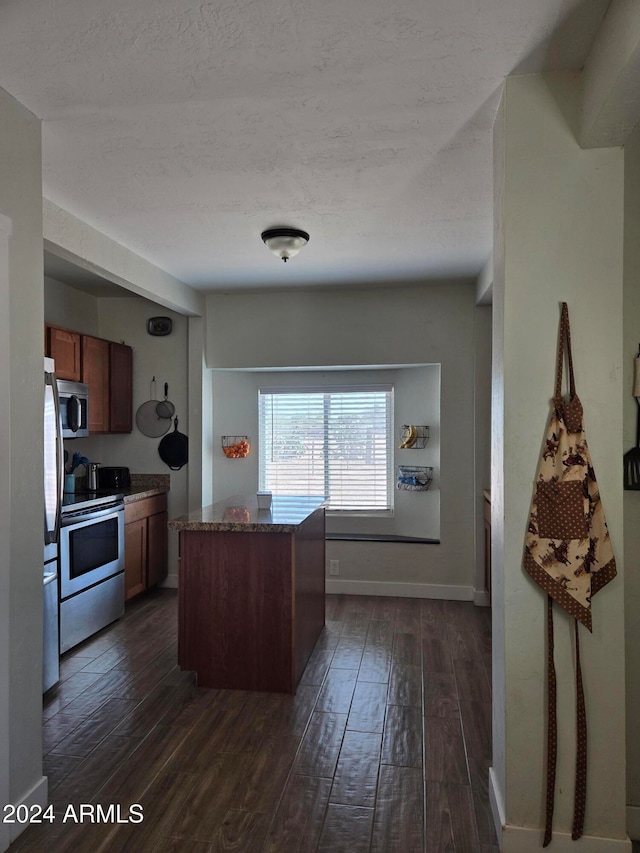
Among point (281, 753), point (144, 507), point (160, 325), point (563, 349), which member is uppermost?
point (160, 325)

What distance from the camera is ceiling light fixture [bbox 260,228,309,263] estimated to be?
11.0 feet

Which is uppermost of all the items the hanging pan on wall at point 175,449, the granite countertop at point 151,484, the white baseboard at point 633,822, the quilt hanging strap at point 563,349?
the quilt hanging strap at point 563,349

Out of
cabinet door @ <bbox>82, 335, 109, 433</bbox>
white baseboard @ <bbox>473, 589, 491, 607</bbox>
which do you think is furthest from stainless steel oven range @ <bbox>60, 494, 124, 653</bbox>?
white baseboard @ <bbox>473, 589, 491, 607</bbox>

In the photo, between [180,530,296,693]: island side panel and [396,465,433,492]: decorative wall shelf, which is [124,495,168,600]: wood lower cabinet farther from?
[396,465,433,492]: decorative wall shelf

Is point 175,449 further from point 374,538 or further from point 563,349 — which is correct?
point 563,349

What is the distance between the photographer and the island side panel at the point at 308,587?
3.26 meters

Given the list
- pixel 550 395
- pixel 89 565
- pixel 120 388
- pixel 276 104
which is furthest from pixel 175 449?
pixel 550 395

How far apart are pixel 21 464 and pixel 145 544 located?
114 inches

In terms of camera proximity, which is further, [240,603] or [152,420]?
[152,420]

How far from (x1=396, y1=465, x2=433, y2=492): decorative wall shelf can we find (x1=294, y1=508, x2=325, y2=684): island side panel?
45.8 inches

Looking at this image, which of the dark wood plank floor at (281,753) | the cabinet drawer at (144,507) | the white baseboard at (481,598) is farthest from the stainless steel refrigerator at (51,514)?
the white baseboard at (481,598)

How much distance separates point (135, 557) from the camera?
4711 mm

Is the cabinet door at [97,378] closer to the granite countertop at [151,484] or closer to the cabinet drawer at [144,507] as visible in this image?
the granite countertop at [151,484]

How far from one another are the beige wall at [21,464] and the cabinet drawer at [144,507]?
234 centimetres
